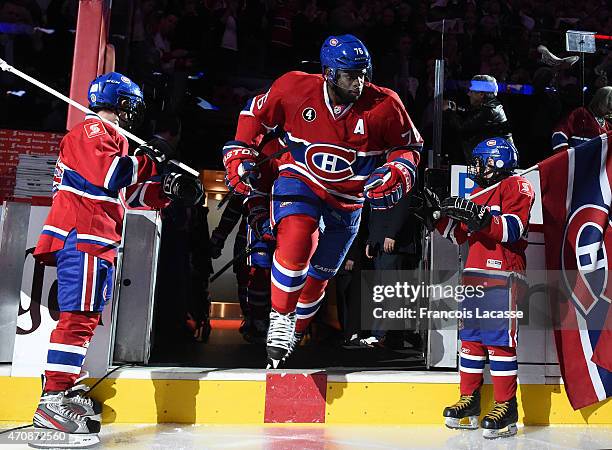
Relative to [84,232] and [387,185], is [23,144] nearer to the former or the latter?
[84,232]

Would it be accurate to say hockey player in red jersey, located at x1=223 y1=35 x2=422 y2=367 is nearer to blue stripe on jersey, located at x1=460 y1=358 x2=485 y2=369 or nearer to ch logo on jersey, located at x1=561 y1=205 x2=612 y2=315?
blue stripe on jersey, located at x1=460 y1=358 x2=485 y2=369

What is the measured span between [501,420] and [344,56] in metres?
1.77

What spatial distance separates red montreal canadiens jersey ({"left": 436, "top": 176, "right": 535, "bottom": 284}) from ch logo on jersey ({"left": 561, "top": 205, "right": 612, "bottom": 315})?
316 millimetres

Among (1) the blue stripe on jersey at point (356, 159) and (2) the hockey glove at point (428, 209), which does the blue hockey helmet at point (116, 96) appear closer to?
(1) the blue stripe on jersey at point (356, 159)

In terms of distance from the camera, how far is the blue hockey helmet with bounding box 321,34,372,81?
264 cm

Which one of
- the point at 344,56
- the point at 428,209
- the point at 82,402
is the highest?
the point at 344,56

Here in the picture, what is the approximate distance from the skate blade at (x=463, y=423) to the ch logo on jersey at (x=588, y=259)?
832 millimetres

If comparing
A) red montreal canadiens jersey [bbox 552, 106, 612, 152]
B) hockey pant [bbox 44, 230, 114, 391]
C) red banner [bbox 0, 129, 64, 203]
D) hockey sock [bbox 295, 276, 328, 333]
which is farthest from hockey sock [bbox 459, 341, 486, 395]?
red banner [bbox 0, 129, 64, 203]

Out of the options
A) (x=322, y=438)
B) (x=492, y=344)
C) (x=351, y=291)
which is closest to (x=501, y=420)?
(x=492, y=344)

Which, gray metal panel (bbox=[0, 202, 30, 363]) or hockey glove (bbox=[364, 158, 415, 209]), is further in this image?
gray metal panel (bbox=[0, 202, 30, 363])

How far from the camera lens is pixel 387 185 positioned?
2.61 metres

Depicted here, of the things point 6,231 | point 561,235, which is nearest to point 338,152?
point 561,235

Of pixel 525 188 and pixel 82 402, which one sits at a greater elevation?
pixel 525 188

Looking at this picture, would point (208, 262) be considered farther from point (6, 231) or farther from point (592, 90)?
point (592, 90)
